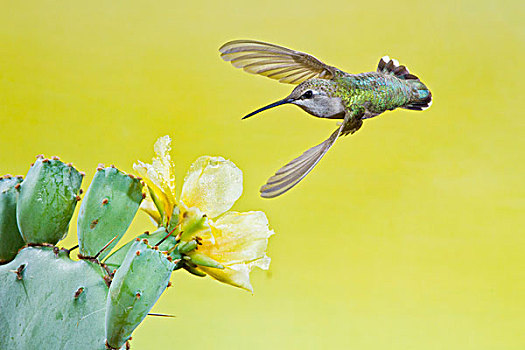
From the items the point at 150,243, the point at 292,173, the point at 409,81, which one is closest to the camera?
the point at 150,243

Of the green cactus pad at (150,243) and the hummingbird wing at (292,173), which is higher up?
the hummingbird wing at (292,173)

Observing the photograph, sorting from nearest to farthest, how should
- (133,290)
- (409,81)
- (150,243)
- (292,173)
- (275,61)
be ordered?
(133,290), (150,243), (292,173), (275,61), (409,81)

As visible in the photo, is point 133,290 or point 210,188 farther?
point 210,188

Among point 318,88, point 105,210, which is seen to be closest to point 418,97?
point 318,88

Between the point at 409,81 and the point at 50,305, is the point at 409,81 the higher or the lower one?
the higher one

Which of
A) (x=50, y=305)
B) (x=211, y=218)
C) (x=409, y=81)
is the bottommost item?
(x=50, y=305)

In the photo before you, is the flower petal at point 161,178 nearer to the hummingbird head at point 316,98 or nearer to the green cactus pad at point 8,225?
the green cactus pad at point 8,225

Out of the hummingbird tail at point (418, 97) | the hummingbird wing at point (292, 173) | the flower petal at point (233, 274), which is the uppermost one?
the hummingbird tail at point (418, 97)

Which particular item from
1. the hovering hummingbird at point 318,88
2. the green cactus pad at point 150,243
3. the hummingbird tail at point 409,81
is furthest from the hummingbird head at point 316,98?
the green cactus pad at point 150,243

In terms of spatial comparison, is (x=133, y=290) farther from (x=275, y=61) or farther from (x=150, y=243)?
(x=275, y=61)

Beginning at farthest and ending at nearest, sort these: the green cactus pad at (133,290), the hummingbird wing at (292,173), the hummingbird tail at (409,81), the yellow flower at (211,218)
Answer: the hummingbird tail at (409,81) < the hummingbird wing at (292,173) < the yellow flower at (211,218) < the green cactus pad at (133,290)
